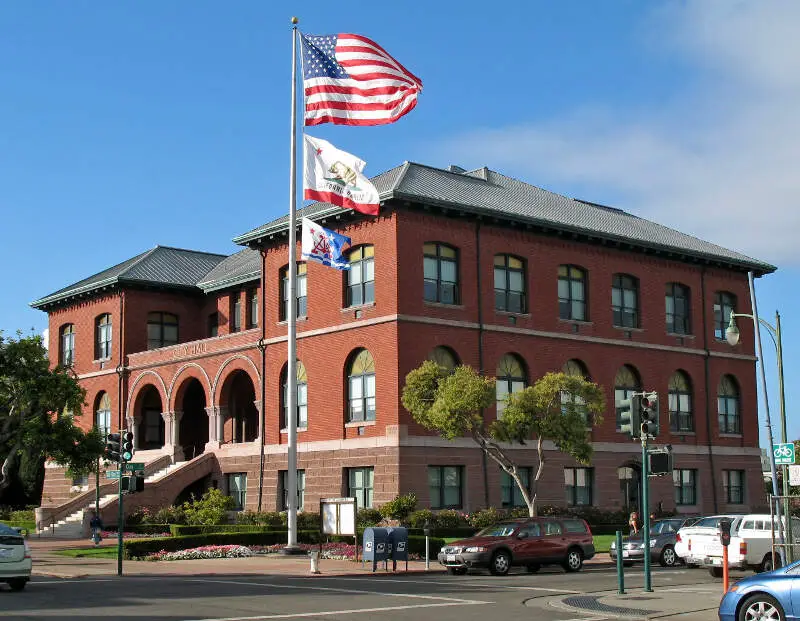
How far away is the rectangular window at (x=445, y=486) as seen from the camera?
43.8 m

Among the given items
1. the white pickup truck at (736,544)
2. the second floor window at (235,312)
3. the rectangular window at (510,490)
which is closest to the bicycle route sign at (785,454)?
the white pickup truck at (736,544)

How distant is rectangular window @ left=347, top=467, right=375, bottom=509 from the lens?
44156 mm

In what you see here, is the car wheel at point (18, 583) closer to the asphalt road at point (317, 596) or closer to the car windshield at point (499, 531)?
the asphalt road at point (317, 596)

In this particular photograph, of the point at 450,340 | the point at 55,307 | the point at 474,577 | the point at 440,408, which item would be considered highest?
the point at 55,307

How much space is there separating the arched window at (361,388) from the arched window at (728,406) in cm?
2043

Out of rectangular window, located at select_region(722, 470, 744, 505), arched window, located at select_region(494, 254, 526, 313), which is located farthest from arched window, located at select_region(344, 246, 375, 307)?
rectangular window, located at select_region(722, 470, 744, 505)

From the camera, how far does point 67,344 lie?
65188 millimetres

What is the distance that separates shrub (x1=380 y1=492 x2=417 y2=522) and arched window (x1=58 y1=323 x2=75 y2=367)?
1163 inches

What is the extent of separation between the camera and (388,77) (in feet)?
114

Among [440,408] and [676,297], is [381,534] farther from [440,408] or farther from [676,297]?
[676,297]

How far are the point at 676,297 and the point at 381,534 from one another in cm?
2868

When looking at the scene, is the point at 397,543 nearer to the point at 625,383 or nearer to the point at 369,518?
the point at 369,518

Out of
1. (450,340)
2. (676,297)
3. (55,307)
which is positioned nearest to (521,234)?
(450,340)

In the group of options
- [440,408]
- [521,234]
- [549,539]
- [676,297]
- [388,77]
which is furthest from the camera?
[676,297]
